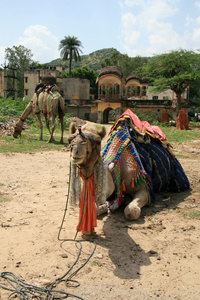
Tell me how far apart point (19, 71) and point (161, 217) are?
147ft

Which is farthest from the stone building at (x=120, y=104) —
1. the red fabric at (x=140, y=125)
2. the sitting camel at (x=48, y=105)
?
the red fabric at (x=140, y=125)

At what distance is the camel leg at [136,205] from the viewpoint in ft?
14.3

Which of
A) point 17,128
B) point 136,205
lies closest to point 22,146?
point 17,128

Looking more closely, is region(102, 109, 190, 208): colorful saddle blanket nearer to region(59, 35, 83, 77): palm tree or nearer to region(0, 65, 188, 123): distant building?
region(0, 65, 188, 123): distant building

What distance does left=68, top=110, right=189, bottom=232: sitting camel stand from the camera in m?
3.56

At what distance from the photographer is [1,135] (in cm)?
1350

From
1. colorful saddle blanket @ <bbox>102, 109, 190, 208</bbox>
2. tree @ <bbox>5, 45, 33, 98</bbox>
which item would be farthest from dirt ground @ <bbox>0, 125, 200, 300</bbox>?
tree @ <bbox>5, 45, 33, 98</bbox>

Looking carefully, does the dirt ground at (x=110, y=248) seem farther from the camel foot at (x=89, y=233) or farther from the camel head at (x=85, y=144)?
the camel head at (x=85, y=144)

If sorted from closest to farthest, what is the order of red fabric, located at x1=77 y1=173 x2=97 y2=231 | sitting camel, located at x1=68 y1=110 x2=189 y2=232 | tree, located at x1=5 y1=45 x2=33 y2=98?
sitting camel, located at x1=68 y1=110 x2=189 y2=232
red fabric, located at x1=77 y1=173 x2=97 y2=231
tree, located at x1=5 y1=45 x2=33 y2=98

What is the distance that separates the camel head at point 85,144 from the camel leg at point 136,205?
1208mm

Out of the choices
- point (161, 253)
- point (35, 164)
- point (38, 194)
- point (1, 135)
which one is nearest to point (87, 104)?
point (1, 135)

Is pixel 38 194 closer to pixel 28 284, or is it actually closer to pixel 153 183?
pixel 153 183

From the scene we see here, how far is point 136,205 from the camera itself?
14.7ft

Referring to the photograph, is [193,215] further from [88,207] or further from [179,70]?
[179,70]
